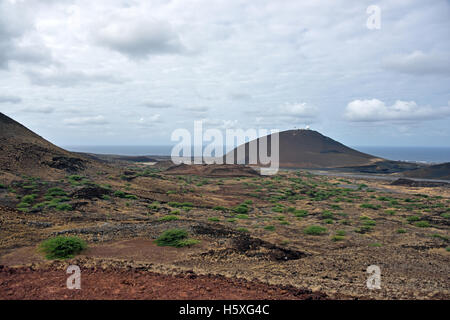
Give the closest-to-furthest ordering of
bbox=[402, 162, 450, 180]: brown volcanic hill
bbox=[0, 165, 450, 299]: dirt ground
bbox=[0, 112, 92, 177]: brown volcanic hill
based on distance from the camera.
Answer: bbox=[0, 165, 450, 299]: dirt ground
bbox=[0, 112, 92, 177]: brown volcanic hill
bbox=[402, 162, 450, 180]: brown volcanic hill

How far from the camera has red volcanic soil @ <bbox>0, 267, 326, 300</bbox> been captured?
5223 millimetres

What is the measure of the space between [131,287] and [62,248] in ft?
11.1

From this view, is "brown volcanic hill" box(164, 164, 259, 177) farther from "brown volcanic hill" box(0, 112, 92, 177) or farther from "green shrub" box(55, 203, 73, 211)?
"green shrub" box(55, 203, 73, 211)

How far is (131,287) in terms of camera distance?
18.5 ft

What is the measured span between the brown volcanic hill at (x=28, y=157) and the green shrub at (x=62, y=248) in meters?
22.3

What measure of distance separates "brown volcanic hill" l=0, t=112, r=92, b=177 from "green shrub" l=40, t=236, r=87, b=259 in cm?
2229

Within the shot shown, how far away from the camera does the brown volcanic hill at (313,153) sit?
92.5 meters

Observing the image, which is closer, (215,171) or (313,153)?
(215,171)

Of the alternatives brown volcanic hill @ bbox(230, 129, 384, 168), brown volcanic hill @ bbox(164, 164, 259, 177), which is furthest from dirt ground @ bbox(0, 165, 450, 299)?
brown volcanic hill @ bbox(230, 129, 384, 168)

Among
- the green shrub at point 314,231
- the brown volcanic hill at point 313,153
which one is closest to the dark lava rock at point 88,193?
the green shrub at point 314,231

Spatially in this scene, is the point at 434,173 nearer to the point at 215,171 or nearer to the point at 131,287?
the point at 215,171

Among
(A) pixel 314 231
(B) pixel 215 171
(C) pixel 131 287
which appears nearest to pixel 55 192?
(C) pixel 131 287

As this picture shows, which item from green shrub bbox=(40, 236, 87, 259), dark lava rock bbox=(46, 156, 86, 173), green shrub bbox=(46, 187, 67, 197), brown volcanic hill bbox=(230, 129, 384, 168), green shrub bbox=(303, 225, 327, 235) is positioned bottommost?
green shrub bbox=(303, 225, 327, 235)
